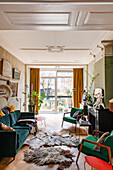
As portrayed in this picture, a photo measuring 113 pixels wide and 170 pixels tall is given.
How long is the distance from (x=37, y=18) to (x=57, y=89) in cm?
576

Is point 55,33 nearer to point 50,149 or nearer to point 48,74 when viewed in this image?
point 50,149

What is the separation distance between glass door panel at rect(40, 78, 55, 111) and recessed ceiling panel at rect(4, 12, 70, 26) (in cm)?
549

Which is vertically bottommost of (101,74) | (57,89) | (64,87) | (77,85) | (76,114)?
(76,114)

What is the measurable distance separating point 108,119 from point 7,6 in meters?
3.33

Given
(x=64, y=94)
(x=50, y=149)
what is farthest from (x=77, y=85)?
(x=50, y=149)

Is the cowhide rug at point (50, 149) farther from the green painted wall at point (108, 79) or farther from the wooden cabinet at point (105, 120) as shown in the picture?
the green painted wall at point (108, 79)

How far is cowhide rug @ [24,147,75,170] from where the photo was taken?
2516 mm

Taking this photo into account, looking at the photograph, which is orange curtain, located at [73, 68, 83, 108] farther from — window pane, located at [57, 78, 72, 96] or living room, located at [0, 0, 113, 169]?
living room, located at [0, 0, 113, 169]

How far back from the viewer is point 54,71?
25.5ft

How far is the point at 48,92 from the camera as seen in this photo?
7.68 metres

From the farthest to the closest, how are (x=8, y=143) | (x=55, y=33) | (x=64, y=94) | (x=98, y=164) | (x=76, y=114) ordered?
(x=64, y=94)
(x=76, y=114)
(x=55, y=33)
(x=8, y=143)
(x=98, y=164)

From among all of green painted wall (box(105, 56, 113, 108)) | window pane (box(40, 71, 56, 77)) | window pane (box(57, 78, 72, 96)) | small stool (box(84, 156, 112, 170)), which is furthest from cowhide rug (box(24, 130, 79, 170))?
window pane (box(40, 71, 56, 77))

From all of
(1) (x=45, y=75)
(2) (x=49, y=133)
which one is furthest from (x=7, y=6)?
(1) (x=45, y=75)

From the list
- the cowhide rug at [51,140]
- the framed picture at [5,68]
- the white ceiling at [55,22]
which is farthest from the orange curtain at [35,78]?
the white ceiling at [55,22]
